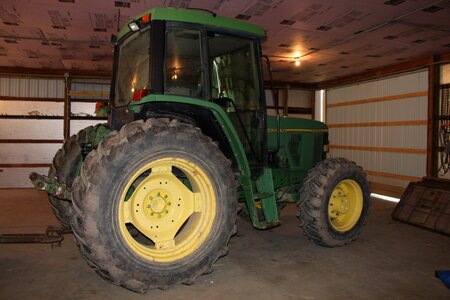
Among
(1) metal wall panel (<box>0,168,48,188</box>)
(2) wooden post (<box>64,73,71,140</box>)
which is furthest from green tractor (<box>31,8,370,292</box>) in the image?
(1) metal wall panel (<box>0,168,48,188</box>)

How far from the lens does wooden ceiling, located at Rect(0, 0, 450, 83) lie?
5812 millimetres

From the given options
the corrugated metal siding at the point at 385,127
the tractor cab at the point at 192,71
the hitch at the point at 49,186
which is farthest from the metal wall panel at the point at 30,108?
the corrugated metal siding at the point at 385,127

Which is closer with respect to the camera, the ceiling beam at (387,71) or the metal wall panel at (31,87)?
the ceiling beam at (387,71)

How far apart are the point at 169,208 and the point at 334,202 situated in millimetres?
2779

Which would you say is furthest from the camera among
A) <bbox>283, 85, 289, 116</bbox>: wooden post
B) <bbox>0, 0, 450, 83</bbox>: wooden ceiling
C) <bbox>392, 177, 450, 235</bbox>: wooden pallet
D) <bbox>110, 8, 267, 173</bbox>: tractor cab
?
<bbox>283, 85, 289, 116</bbox>: wooden post

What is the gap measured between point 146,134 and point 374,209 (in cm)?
653

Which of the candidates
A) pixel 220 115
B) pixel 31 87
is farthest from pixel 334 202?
pixel 31 87

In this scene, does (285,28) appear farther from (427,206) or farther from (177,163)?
(177,163)

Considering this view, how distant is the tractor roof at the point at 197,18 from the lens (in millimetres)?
3799

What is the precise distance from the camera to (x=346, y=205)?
18.1ft

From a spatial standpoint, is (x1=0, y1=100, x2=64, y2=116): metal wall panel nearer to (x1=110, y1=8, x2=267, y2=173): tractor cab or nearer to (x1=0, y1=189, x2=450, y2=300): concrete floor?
(x1=0, y1=189, x2=450, y2=300): concrete floor

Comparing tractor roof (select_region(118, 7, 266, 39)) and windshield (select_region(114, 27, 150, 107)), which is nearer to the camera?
tractor roof (select_region(118, 7, 266, 39))

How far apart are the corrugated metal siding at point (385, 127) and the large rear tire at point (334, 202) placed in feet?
16.1

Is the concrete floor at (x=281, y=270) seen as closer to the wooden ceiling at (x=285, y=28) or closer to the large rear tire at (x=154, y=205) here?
the large rear tire at (x=154, y=205)
